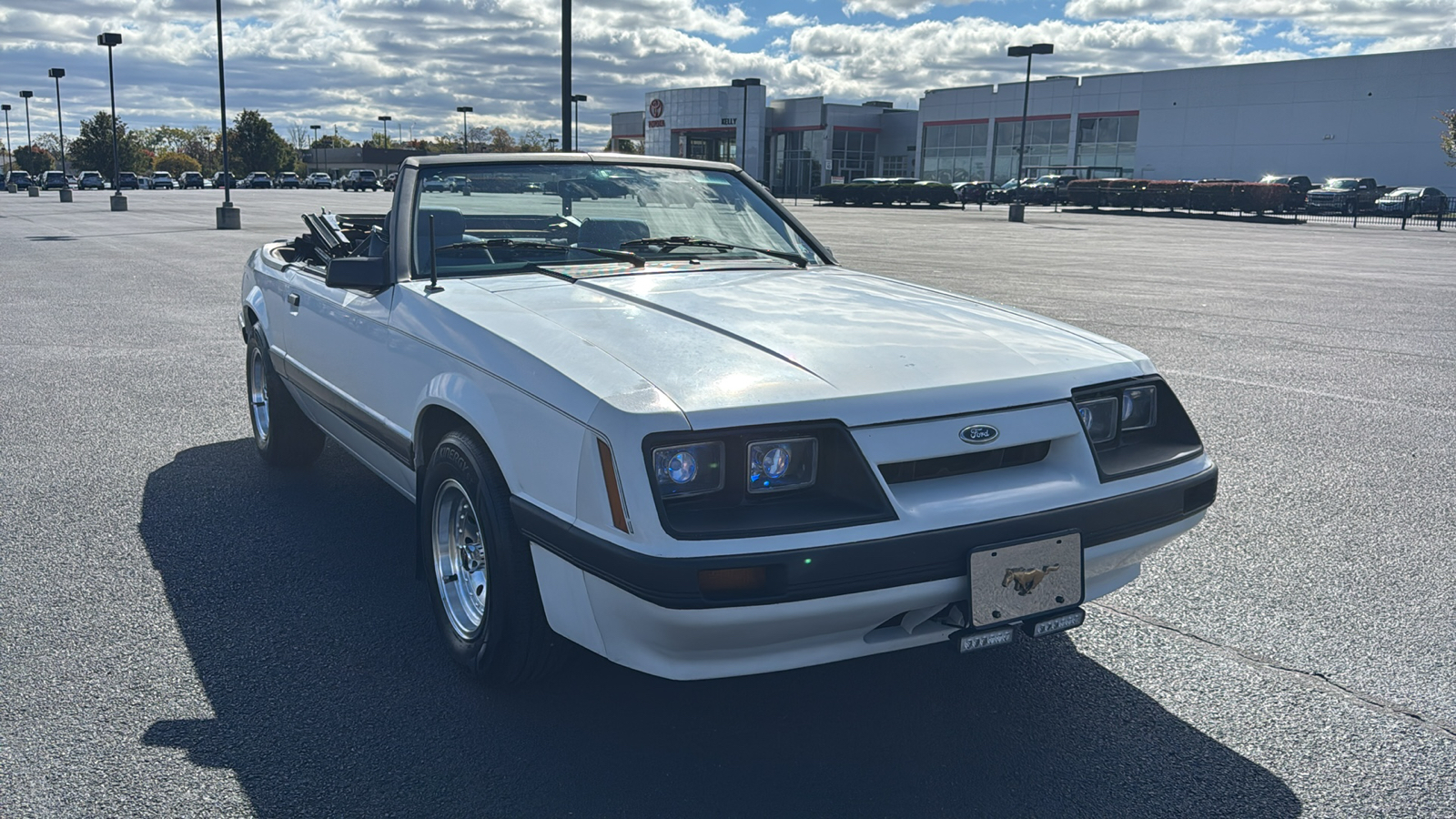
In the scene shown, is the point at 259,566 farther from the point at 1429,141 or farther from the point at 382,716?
the point at 1429,141

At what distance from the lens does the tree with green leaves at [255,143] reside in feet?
378

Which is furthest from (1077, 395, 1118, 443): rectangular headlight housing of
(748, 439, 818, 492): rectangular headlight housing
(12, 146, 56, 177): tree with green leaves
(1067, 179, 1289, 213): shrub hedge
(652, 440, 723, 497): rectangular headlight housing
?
(12, 146, 56, 177): tree with green leaves

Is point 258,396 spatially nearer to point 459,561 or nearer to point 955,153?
point 459,561

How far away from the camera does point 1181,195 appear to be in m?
44.7

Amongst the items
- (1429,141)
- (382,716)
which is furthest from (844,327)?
(1429,141)

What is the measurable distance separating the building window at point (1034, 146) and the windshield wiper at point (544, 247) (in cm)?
6982

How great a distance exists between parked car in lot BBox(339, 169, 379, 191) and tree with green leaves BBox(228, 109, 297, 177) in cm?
3973

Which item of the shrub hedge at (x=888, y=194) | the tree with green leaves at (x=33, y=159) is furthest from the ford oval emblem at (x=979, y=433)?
the tree with green leaves at (x=33, y=159)

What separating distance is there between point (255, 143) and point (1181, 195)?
3922 inches

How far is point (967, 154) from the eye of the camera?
76.1 m

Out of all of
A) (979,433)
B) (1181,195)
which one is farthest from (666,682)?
(1181,195)

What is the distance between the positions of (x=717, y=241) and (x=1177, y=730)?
235 centimetres

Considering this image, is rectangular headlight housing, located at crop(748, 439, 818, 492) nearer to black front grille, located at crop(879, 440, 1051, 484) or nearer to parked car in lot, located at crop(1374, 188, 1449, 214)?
black front grille, located at crop(879, 440, 1051, 484)

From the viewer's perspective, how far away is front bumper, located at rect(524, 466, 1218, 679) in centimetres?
238
